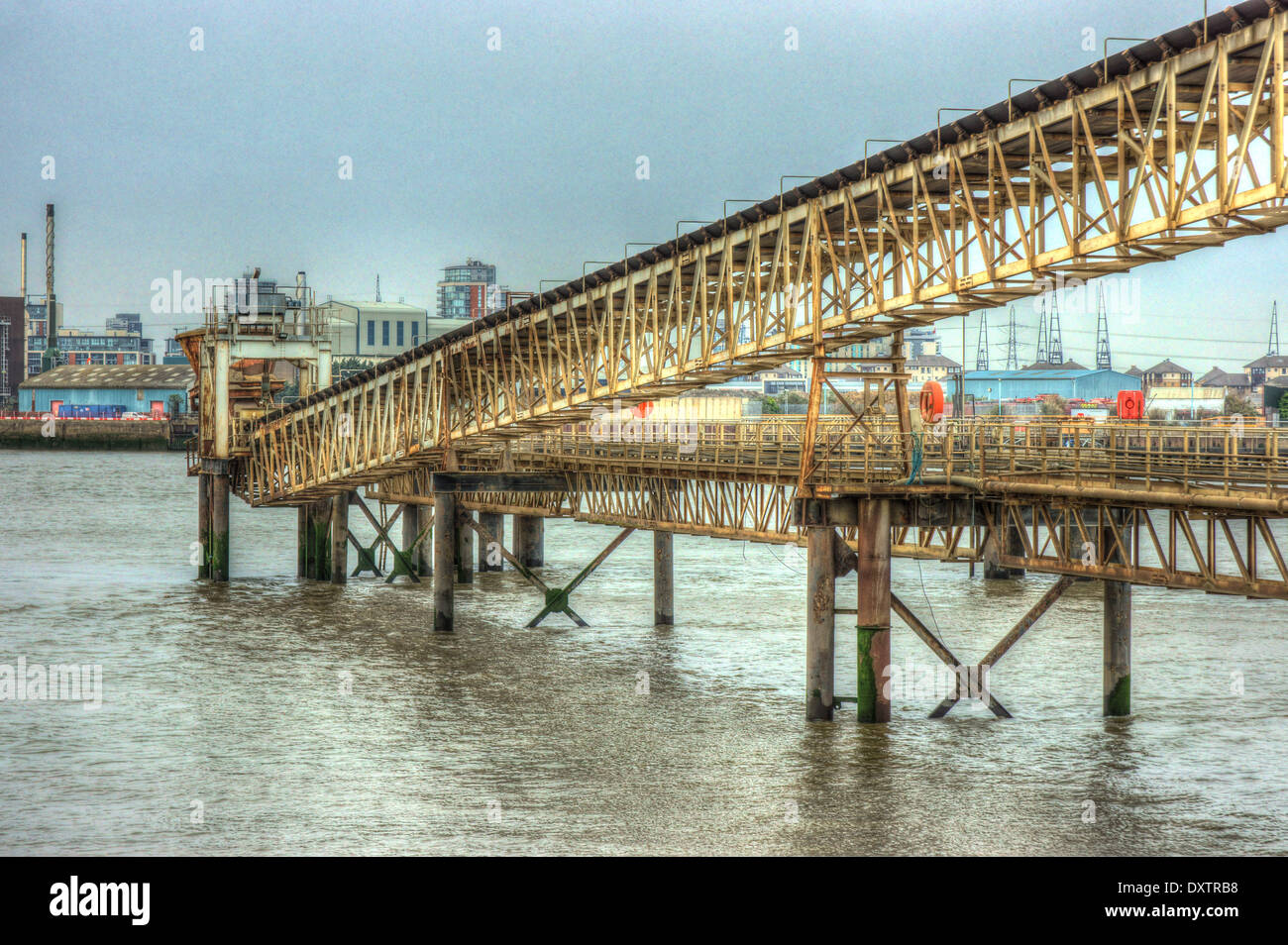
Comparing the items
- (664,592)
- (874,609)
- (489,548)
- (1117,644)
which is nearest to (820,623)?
(874,609)

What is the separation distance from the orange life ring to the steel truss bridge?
0.51 m

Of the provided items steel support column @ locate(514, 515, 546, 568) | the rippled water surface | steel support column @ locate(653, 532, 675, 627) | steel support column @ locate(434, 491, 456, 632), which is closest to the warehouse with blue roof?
steel support column @ locate(514, 515, 546, 568)

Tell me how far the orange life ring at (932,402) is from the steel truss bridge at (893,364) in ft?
1.66

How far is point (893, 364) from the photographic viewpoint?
31688 millimetres

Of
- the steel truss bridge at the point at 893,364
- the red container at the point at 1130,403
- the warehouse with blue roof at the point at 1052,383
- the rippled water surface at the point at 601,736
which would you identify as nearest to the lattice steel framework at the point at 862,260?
the steel truss bridge at the point at 893,364

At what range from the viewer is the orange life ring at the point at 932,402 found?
108 feet

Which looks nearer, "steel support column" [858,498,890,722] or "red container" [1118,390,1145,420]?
"steel support column" [858,498,890,722]

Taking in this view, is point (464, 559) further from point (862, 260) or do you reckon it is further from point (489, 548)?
point (862, 260)

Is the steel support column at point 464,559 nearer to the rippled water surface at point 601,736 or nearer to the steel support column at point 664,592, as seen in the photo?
the rippled water surface at point 601,736

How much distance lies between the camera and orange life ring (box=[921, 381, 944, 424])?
32.8 meters

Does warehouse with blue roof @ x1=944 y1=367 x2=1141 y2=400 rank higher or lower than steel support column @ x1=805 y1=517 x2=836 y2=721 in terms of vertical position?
higher

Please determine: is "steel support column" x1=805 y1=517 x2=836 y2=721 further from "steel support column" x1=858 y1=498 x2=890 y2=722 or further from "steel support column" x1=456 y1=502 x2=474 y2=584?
"steel support column" x1=456 y1=502 x2=474 y2=584
